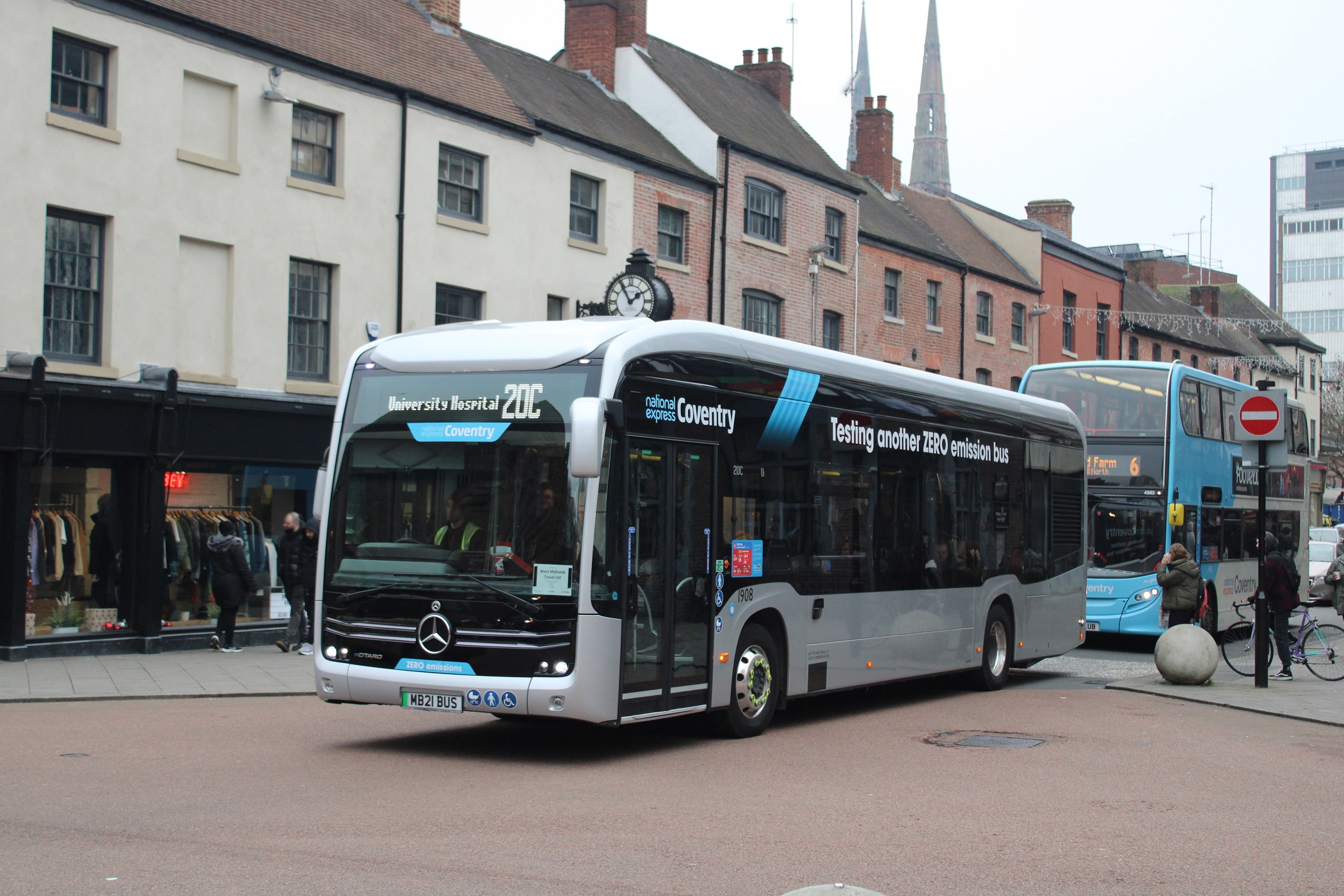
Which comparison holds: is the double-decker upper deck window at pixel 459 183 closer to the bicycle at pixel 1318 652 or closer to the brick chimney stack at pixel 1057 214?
the bicycle at pixel 1318 652

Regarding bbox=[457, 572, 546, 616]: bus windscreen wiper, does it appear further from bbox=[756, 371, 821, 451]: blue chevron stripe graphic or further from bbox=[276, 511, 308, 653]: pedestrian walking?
bbox=[276, 511, 308, 653]: pedestrian walking

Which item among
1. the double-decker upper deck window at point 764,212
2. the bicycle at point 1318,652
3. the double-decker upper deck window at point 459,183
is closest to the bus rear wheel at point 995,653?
the bicycle at point 1318,652

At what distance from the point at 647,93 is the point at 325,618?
21715 mm

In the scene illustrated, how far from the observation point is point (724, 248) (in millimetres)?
29203

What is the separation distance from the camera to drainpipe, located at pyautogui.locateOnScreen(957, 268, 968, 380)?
38781 millimetres

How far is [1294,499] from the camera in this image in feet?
85.9

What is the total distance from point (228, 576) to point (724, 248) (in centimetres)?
1424

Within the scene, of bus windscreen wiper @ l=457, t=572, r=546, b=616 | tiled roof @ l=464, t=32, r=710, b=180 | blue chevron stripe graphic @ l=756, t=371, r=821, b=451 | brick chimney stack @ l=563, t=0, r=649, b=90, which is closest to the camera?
bus windscreen wiper @ l=457, t=572, r=546, b=616

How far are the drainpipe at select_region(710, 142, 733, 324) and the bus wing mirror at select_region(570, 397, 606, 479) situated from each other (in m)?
19.9

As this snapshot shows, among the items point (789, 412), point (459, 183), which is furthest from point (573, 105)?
point (789, 412)

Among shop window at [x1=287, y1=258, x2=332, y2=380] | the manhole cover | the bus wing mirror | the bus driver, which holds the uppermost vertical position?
shop window at [x1=287, y1=258, x2=332, y2=380]

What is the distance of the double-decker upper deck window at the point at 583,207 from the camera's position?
25422mm

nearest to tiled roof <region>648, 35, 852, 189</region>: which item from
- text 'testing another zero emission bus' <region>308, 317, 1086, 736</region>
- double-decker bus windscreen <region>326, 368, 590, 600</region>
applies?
text 'testing another zero emission bus' <region>308, 317, 1086, 736</region>

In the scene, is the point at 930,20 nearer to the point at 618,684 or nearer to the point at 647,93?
the point at 647,93
